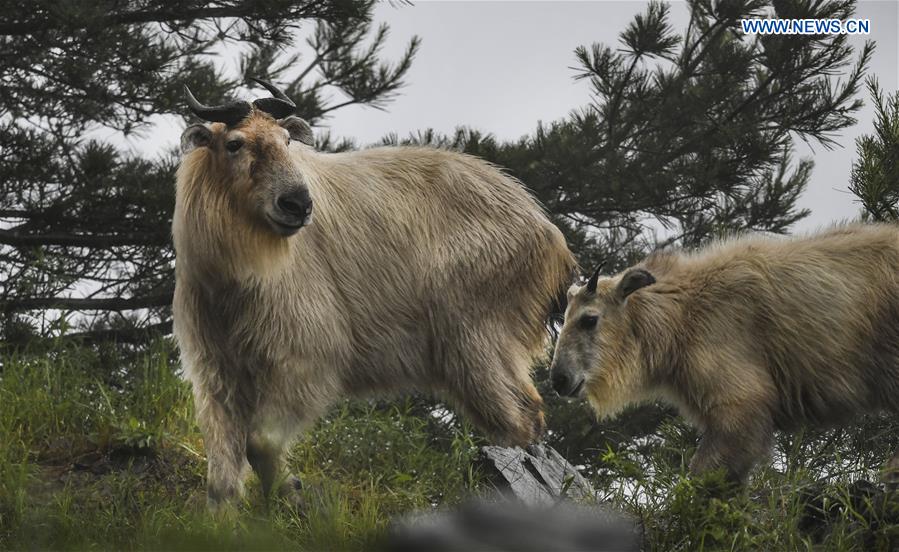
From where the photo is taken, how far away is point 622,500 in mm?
5531

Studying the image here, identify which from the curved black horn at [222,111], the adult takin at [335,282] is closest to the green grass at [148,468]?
the adult takin at [335,282]

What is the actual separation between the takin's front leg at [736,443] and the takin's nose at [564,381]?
725 mm

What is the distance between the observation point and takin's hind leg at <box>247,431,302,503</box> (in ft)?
20.9

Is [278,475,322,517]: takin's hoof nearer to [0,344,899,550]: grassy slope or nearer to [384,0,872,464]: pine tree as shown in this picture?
[0,344,899,550]: grassy slope

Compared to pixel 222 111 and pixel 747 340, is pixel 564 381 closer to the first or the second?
pixel 747 340

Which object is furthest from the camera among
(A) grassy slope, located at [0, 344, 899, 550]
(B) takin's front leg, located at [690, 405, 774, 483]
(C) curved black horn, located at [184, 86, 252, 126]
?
(C) curved black horn, located at [184, 86, 252, 126]

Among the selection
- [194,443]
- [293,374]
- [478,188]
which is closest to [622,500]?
[293,374]

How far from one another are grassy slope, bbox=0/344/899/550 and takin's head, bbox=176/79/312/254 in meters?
1.45

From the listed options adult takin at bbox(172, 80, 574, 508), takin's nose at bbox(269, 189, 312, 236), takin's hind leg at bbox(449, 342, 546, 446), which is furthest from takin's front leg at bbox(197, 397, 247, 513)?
takin's hind leg at bbox(449, 342, 546, 446)

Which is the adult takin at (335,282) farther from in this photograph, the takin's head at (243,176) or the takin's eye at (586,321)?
the takin's eye at (586,321)

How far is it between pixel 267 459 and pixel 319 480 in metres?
0.89

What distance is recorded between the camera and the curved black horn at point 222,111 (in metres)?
6.27

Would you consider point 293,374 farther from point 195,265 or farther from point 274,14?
point 274,14

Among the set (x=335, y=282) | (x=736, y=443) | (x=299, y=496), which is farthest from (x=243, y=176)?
(x=736, y=443)
